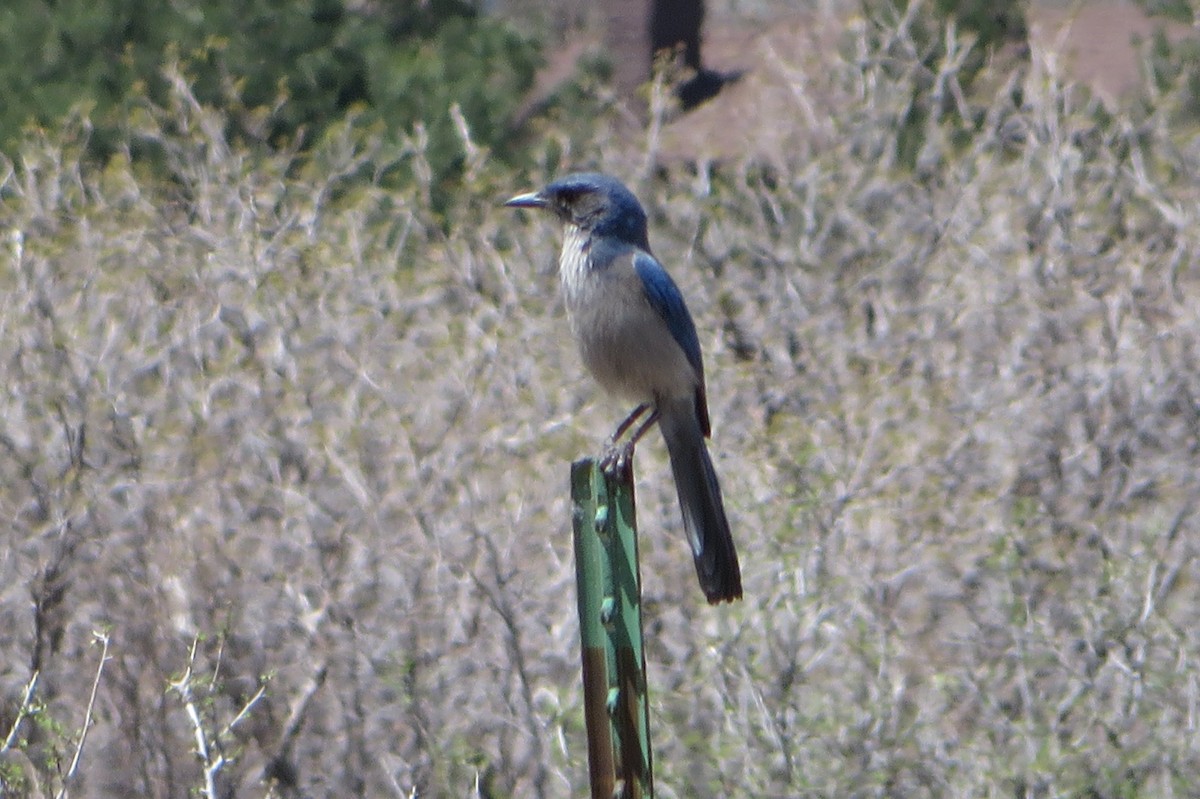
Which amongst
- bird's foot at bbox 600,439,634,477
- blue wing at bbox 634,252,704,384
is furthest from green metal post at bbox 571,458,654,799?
blue wing at bbox 634,252,704,384

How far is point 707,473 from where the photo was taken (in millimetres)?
4996

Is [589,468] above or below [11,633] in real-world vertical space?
above

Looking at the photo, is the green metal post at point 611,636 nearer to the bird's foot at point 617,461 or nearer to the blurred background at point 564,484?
the bird's foot at point 617,461

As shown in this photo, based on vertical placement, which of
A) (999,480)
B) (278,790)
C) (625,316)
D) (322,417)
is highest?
(625,316)

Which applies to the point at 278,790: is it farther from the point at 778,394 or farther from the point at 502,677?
the point at 778,394

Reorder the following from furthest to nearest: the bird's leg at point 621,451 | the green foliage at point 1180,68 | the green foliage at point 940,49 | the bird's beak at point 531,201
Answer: the green foliage at point 1180,68
the green foliage at point 940,49
the bird's beak at point 531,201
the bird's leg at point 621,451

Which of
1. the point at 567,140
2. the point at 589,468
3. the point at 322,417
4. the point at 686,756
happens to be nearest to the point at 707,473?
the point at 589,468

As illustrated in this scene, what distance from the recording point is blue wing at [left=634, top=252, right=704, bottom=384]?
579 cm

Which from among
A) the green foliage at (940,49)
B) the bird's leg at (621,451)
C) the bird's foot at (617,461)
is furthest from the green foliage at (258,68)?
the bird's foot at (617,461)

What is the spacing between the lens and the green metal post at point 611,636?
3.62m

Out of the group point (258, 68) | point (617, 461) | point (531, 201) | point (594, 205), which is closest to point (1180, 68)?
point (258, 68)

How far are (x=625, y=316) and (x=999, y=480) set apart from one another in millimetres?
2704

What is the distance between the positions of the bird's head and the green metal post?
2268 millimetres

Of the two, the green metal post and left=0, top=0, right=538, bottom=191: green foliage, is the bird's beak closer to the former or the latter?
the green metal post
